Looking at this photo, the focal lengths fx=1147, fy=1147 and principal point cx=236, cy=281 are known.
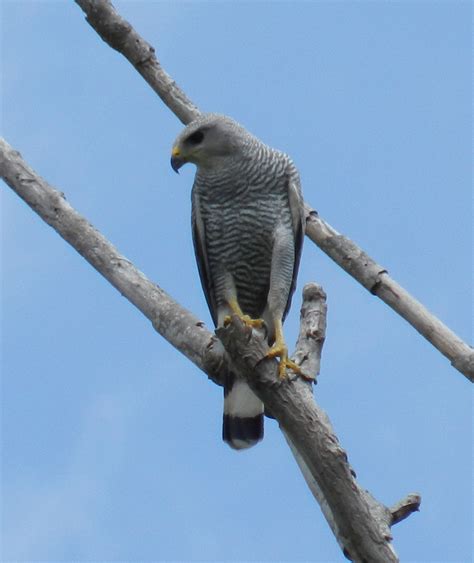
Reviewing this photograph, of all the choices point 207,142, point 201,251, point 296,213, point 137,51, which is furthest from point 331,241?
point 137,51

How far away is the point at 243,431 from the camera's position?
7.69 meters

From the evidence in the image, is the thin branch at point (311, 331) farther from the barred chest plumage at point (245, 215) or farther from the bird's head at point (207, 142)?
the bird's head at point (207, 142)

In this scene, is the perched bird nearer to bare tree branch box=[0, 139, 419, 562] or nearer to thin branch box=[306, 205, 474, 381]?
thin branch box=[306, 205, 474, 381]

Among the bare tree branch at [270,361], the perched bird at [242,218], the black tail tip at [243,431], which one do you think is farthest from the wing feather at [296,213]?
the black tail tip at [243,431]

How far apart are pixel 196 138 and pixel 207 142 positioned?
0.09 m

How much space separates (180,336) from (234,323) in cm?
93

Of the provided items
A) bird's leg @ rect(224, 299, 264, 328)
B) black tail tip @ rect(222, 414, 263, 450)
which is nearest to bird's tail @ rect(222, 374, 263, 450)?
black tail tip @ rect(222, 414, 263, 450)

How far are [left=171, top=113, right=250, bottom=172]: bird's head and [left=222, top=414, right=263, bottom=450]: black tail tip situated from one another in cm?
179

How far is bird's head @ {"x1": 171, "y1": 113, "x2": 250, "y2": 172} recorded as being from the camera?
797 cm

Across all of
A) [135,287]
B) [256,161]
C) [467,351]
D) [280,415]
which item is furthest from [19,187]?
[467,351]

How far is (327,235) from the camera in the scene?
786 cm

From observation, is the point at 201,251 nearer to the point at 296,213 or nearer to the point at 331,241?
the point at 296,213

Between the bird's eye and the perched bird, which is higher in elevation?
the bird's eye

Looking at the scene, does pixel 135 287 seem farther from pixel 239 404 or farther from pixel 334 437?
pixel 334 437
